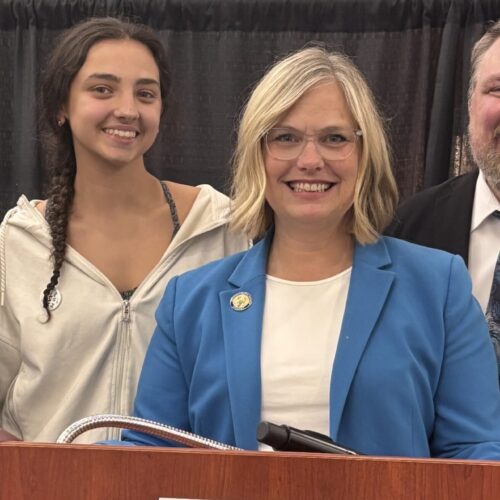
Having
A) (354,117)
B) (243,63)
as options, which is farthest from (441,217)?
(243,63)

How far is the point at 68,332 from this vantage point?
69.8 inches

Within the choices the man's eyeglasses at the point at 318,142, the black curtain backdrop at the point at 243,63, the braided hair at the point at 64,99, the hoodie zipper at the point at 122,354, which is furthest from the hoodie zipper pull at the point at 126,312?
the black curtain backdrop at the point at 243,63

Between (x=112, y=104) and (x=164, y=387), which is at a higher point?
(x=112, y=104)

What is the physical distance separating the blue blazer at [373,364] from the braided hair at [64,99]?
443 millimetres

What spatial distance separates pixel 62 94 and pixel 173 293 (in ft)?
2.01

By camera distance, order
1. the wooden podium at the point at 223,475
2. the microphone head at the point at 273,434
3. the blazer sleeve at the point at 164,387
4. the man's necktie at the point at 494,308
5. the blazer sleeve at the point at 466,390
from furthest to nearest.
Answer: the man's necktie at the point at 494,308 < the blazer sleeve at the point at 164,387 < the blazer sleeve at the point at 466,390 < the microphone head at the point at 273,434 < the wooden podium at the point at 223,475

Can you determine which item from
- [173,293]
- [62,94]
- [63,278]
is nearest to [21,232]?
[63,278]

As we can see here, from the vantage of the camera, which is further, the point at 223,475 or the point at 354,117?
the point at 354,117

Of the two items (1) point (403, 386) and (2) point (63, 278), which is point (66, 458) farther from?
(2) point (63, 278)

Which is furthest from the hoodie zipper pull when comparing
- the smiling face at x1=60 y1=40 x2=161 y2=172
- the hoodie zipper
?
the smiling face at x1=60 y1=40 x2=161 y2=172

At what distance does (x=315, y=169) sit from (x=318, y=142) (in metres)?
0.05

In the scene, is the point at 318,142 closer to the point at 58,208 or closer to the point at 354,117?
the point at 354,117

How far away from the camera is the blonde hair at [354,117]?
1.41 metres

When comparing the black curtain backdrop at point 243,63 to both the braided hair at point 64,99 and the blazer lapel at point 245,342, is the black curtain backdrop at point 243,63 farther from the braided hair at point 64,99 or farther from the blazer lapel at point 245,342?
the blazer lapel at point 245,342
